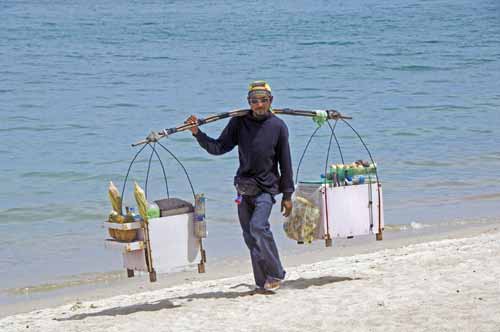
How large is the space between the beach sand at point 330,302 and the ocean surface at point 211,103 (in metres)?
2.20

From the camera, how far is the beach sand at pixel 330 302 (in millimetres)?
6273

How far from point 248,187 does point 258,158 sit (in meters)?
0.21

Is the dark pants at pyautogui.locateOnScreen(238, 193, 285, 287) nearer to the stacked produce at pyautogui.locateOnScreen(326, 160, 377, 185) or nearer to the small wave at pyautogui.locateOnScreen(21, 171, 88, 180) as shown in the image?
the stacked produce at pyautogui.locateOnScreen(326, 160, 377, 185)

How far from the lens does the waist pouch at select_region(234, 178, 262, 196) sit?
7.02 meters

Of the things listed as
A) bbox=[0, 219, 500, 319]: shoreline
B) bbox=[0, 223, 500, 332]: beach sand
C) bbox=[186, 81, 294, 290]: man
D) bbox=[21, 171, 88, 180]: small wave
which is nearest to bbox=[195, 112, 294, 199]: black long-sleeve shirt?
bbox=[186, 81, 294, 290]: man

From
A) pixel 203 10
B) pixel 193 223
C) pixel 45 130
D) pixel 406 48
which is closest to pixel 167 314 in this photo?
pixel 193 223

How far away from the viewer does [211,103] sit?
27109mm

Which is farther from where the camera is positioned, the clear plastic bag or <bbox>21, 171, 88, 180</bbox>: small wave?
<bbox>21, 171, 88, 180</bbox>: small wave

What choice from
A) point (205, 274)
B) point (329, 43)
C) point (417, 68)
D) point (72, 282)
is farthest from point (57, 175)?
point (329, 43)

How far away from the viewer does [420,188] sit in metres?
14.5

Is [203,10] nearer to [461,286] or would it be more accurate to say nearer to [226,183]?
[226,183]

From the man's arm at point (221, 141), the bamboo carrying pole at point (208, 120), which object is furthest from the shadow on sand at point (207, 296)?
the bamboo carrying pole at point (208, 120)

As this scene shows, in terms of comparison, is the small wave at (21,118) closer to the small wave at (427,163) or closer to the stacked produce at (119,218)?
the small wave at (427,163)

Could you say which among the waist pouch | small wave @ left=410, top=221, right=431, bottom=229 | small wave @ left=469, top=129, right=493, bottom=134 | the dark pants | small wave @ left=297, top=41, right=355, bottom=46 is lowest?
small wave @ left=410, top=221, right=431, bottom=229
